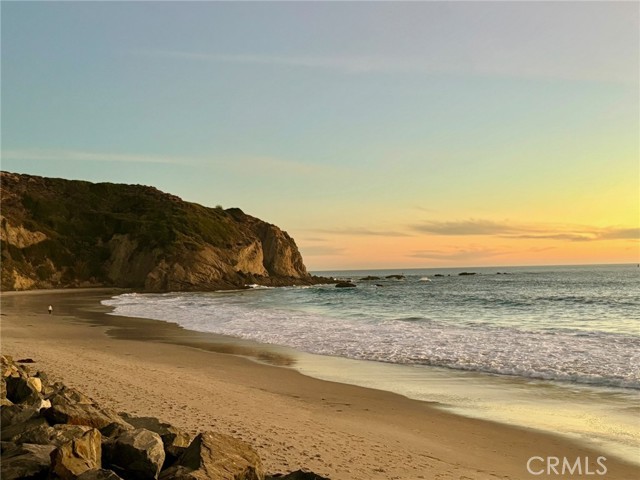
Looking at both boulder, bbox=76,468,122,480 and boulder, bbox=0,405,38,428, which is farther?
boulder, bbox=0,405,38,428

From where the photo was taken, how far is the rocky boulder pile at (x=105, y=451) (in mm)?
5129

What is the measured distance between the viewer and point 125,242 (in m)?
97.3

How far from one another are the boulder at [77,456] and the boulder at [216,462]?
725mm

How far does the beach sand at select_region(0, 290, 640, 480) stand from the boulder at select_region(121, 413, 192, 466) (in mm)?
1138

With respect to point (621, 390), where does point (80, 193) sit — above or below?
above

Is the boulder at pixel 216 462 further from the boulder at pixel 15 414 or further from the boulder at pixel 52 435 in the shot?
the boulder at pixel 15 414

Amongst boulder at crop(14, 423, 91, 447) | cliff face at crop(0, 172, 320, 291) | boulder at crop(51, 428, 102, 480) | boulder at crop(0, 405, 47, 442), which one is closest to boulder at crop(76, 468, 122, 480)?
boulder at crop(51, 428, 102, 480)

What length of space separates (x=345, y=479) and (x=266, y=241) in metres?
116

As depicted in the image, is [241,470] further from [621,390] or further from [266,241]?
[266,241]

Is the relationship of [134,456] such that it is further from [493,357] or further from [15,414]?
[493,357]

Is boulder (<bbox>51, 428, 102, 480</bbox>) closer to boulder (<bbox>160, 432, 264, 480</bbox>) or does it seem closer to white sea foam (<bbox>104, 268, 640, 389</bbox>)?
boulder (<bbox>160, 432, 264, 480</bbox>)

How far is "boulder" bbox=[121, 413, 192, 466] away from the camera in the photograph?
5980 millimetres

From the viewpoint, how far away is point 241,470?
5.56 metres

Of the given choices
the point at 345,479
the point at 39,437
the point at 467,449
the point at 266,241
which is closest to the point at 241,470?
the point at 345,479
